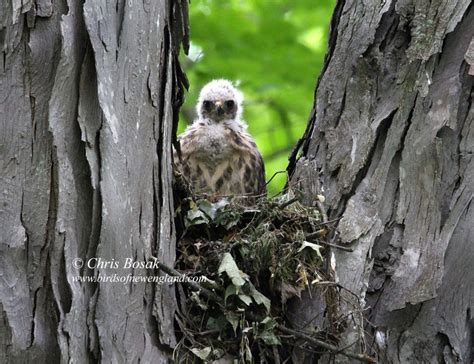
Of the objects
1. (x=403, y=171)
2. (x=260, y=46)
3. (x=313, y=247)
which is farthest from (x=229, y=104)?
(x=313, y=247)

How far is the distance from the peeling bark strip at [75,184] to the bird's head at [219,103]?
2.97 meters

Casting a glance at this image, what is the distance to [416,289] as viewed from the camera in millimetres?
3152

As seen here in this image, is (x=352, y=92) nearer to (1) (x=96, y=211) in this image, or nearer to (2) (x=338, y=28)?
(2) (x=338, y=28)

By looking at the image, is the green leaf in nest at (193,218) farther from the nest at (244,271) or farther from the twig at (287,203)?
the twig at (287,203)

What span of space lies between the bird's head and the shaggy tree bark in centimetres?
210

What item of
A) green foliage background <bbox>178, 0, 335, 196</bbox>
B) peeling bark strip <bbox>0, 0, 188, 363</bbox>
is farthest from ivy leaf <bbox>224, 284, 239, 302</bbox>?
green foliage background <bbox>178, 0, 335, 196</bbox>

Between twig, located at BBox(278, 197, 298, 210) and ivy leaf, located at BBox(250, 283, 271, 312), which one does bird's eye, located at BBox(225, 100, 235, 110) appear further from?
ivy leaf, located at BBox(250, 283, 271, 312)

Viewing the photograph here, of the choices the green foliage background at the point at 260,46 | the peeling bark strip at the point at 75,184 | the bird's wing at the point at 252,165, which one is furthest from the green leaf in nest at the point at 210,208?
the green foliage background at the point at 260,46

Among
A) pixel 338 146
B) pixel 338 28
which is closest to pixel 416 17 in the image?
pixel 338 28

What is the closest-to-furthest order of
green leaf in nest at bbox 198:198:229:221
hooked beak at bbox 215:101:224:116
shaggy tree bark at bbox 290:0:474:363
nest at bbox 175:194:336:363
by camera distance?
nest at bbox 175:194:336:363
shaggy tree bark at bbox 290:0:474:363
green leaf in nest at bbox 198:198:229:221
hooked beak at bbox 215:101:224:116

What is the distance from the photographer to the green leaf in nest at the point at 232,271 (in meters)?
3.08

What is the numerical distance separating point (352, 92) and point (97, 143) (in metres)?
1.42

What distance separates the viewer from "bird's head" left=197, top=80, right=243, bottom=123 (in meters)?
5.82

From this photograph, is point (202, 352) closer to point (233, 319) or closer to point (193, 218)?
point (233, 319)
